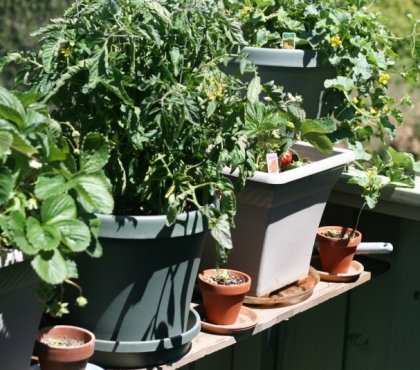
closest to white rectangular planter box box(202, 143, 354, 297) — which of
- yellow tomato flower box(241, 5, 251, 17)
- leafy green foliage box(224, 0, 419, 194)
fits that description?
leafy green foliage box(224, 0, 419, 194)

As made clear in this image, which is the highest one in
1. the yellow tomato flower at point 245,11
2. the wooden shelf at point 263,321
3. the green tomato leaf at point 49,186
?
the yellow tomato flower at point 245,11

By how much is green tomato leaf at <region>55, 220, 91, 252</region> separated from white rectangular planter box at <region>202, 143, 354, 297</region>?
0.59m

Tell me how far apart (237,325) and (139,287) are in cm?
28

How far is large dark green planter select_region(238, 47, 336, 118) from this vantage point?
193cm

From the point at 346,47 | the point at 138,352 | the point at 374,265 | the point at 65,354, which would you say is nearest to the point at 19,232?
the point at 65,354

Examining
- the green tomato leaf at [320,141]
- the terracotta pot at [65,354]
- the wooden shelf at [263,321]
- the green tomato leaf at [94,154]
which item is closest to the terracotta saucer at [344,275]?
the wooden shelf at [263,321]

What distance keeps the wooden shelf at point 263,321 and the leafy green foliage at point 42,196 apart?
0.41m

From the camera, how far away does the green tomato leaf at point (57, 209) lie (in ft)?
3.77

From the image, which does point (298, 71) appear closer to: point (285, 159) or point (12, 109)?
point (285, 159)

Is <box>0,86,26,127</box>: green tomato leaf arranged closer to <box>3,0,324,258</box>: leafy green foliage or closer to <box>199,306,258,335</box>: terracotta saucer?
<box>3,0,324,258</box>: leafy green foliage

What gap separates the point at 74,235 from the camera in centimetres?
114

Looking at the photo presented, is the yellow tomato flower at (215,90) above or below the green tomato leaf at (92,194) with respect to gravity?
above

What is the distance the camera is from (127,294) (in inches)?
57.3

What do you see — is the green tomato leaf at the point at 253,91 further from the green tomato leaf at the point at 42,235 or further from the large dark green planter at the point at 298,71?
the green tomato leaf at the point at 42,235
